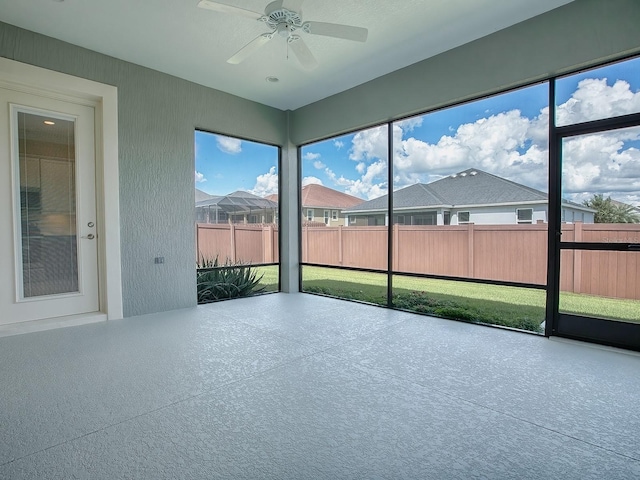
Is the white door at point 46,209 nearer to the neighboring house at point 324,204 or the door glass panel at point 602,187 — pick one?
the neighboring house at point 324,204

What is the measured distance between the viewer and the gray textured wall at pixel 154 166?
417 centimetres

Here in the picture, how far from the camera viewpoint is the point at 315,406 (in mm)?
2115

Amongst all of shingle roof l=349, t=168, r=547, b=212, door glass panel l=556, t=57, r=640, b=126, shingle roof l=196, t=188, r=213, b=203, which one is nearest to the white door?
shingle roof l=196, t=188, r=213, b=203

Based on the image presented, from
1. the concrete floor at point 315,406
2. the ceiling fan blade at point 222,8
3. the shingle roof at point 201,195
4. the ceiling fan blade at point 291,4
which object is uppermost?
the ceiling fan blade at point 291,4

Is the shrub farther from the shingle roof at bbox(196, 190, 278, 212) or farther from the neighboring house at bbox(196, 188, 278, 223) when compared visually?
the shingle roof at bbox(196, 190, 278, 212)

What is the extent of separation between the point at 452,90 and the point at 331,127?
1907mm

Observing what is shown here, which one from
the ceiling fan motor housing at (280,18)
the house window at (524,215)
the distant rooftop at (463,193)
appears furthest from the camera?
the distant rooftop at (463,193)

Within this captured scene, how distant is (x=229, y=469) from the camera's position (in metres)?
1.57

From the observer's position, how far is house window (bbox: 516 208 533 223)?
3.91 meters

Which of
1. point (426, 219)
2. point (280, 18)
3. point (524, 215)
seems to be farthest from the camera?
point (426, 219)

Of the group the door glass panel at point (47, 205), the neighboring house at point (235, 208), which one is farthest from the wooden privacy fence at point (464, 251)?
the door glass panel at point (47, 205)

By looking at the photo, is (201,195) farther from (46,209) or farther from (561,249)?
(561,249)

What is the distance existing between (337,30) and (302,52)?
1.42 ft

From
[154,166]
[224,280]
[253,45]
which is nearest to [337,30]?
[253,45]
